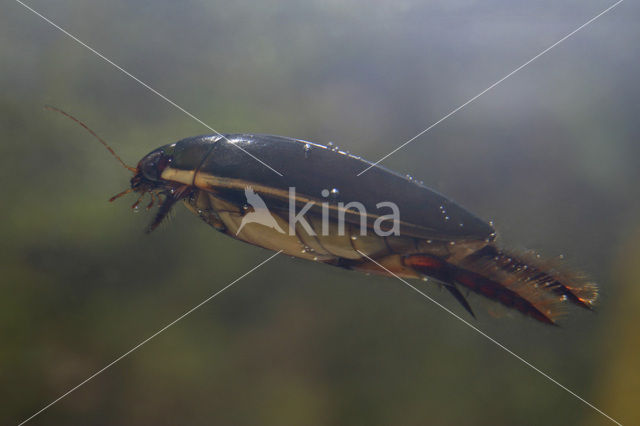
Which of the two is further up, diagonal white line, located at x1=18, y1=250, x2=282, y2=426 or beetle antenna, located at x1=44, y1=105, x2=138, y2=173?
beetle antenna, located at x1=44, y1=105, x2=138, y2=173

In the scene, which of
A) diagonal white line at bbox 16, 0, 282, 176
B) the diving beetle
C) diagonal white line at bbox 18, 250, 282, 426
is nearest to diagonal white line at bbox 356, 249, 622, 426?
the diving beetle

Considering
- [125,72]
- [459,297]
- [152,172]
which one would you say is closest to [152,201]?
[152,172]

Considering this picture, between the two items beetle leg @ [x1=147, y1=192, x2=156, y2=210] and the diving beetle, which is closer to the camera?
the diving beetle

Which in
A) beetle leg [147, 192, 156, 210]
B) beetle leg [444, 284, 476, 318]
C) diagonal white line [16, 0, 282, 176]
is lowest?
beetle leg [444, 284, 476, 318]

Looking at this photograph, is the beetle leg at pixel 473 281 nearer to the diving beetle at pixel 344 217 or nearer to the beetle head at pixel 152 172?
the diving beetle at pixel 344 217

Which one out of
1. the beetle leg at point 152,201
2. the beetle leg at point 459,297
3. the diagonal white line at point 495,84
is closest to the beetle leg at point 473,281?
the beetle leg at point 459,297

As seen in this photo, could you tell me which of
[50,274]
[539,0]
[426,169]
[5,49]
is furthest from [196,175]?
[539,0]

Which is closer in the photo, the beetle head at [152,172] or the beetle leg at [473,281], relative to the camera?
the beetle leg at [473,281]

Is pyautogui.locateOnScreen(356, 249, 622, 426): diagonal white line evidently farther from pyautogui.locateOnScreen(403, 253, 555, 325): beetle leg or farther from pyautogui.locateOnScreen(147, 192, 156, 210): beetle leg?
pyautogui.locateOnScreen(147, 192, 156, 210): beetle leg

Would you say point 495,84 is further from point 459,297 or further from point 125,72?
point 125,72
